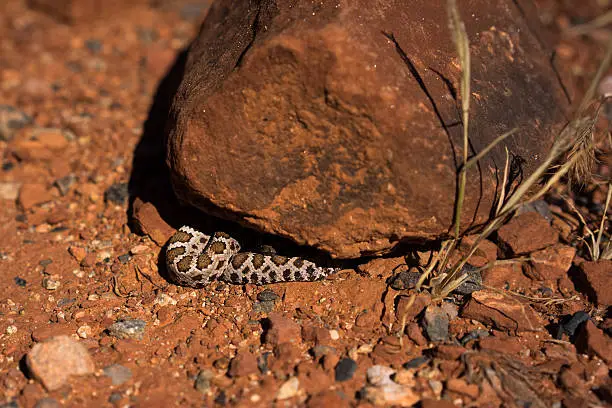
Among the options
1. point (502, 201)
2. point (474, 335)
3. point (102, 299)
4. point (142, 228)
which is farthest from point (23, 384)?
point (502, 201)

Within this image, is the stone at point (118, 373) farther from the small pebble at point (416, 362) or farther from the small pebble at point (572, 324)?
the small pebble at point (572, 324)

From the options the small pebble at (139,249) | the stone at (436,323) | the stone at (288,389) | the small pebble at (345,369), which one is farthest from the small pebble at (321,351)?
the small pebble at (139,249)

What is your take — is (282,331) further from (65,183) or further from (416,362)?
(65,183)

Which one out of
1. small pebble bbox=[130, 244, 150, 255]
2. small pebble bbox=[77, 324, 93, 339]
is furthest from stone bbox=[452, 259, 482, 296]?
small pebble bbox=[77, 324, 93, 339]

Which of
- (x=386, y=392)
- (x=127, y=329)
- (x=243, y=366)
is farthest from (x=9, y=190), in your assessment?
(x=386, y=392)

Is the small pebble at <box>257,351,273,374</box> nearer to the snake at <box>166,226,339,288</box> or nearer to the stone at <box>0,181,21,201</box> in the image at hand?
the snake at <box>166,226,339,288</box>

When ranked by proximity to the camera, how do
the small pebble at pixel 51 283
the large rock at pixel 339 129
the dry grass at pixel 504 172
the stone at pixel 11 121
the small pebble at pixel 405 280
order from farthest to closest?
the stone at pixel 11 121
the small pebble at pixel 51 283
the small pebble at pixel 405 280
the large rock at pixel 339 129
the dry grass at pixel 504 172

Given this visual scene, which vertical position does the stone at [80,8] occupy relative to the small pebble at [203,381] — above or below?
above

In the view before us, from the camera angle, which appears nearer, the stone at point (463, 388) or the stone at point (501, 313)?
the stone at point (463, 388)
